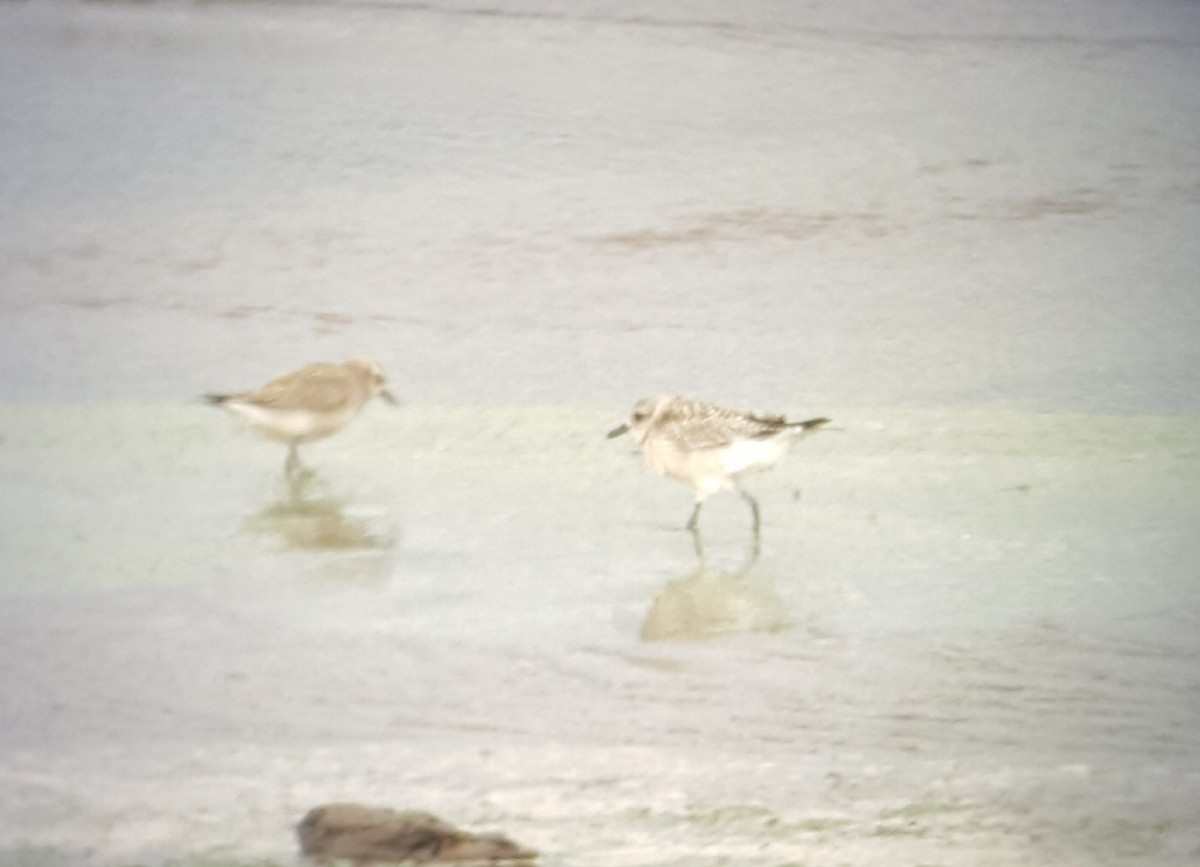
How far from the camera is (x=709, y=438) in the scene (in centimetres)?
134

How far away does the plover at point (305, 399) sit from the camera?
132 centimetres

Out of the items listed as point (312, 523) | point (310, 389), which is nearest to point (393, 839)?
point (312, 523)

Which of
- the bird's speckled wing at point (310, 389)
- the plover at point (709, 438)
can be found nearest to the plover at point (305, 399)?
the bird's speckled wing at point (310, 389)

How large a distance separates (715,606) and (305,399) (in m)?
0.39

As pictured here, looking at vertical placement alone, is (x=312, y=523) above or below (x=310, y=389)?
below

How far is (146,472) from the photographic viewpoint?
1.33 m

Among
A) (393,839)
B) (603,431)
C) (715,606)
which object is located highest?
(603,431)

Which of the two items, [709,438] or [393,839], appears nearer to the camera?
[393,839]

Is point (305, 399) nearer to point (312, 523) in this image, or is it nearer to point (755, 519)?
A: point (312, 523)

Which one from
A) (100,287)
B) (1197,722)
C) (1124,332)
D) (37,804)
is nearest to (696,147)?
(1124,332)

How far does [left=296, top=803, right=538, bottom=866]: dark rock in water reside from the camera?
3.94 ft

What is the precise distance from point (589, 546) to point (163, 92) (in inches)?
21.4

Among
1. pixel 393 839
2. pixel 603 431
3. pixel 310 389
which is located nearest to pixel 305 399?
pixel 310 389

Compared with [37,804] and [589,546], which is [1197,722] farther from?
[37,804]
